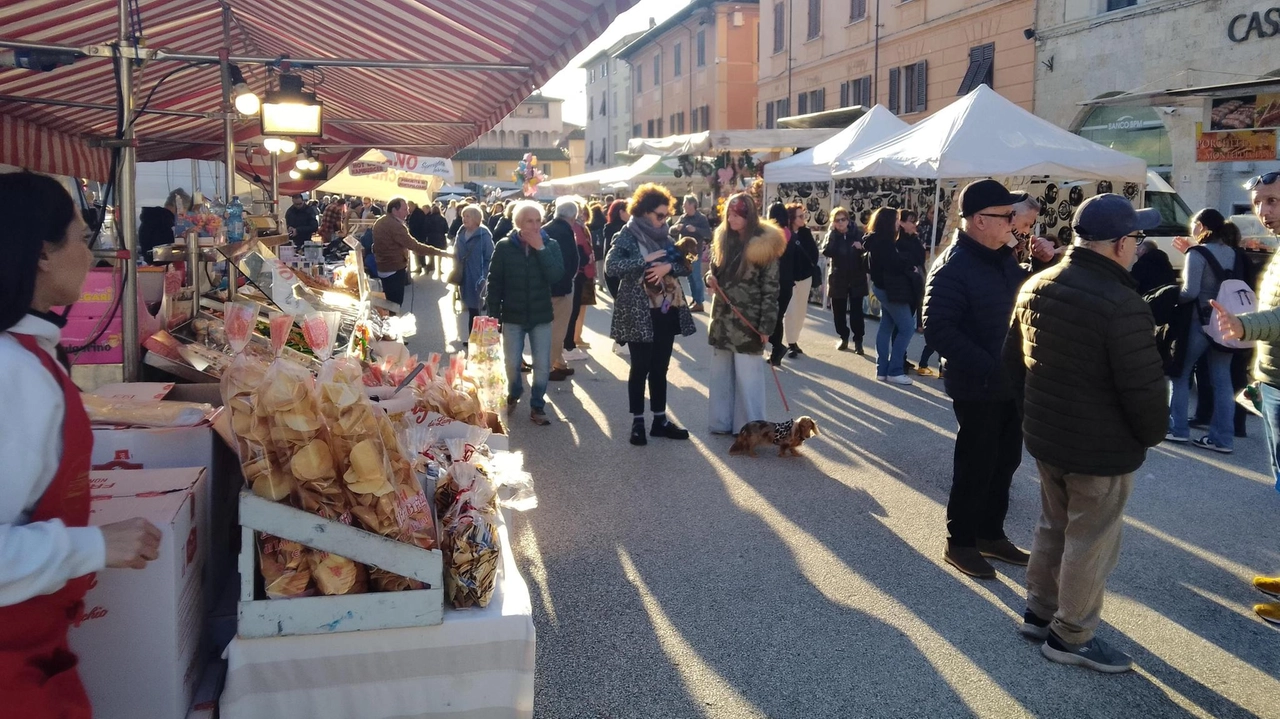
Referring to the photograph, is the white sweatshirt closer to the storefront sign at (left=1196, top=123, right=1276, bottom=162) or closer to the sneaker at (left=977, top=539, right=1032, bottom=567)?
the sneaker at (left=977, top=539, right=1032, bottom=567)

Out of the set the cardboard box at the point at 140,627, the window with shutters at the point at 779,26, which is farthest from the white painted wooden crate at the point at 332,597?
the window with shutters at the point at 779,26

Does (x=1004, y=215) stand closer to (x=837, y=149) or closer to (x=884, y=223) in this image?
(x=884, y=223)

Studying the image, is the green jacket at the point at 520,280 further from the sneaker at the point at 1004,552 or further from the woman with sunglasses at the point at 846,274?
the woman with sunglasses at the point at 846,274

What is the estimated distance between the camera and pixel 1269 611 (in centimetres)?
426

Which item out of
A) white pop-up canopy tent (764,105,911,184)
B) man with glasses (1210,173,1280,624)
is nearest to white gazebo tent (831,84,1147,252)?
white pop-up canopy tent (764,105,911,184)

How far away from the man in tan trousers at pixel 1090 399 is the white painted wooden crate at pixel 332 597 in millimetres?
2401

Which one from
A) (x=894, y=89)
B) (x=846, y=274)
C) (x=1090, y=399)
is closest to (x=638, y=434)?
(x=1090, y=399)

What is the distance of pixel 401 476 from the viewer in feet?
9.33

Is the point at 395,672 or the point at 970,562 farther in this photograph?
the point at 970,562

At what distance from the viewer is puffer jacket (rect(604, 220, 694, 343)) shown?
710cm

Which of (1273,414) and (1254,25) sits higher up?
(1254,25)

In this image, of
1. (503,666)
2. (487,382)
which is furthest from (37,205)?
(487,382)

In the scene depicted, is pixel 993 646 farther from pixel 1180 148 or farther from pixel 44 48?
pixel 1180 148

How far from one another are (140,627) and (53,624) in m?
0.52
